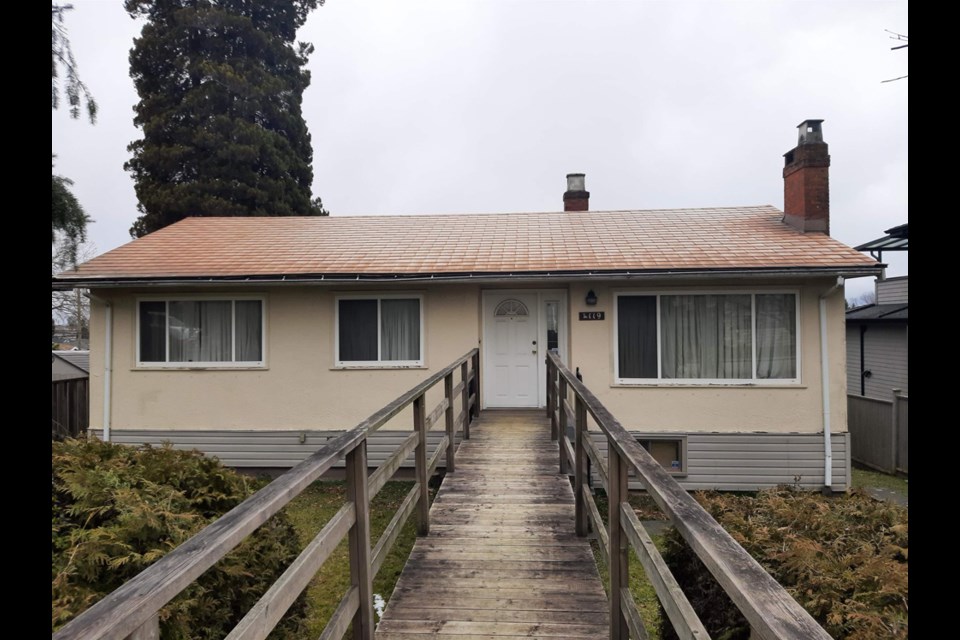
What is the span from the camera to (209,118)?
20562 millimetres

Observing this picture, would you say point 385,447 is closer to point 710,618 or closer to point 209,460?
point 209,460

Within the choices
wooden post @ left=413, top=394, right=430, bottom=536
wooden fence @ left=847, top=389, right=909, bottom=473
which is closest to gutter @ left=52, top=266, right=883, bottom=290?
wooden fence @ left=847, top=389, right=909, bottom=473

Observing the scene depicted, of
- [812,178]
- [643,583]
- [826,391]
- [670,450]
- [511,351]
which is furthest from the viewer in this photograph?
[511,351]

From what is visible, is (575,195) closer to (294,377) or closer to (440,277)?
(440,277)

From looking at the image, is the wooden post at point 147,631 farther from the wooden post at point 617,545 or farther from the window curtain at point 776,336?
the window curtain at point 776,336

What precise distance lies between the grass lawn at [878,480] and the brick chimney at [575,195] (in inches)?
331

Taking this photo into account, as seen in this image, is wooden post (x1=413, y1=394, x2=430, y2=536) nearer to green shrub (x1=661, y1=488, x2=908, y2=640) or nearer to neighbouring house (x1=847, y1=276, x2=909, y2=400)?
green shrub (x1=661, y1=488, x2=908, y2=640)

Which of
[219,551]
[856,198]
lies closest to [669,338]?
[856,198]

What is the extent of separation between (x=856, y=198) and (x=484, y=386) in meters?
8.21

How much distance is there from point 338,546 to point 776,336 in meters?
7.60

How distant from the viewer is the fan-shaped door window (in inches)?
399

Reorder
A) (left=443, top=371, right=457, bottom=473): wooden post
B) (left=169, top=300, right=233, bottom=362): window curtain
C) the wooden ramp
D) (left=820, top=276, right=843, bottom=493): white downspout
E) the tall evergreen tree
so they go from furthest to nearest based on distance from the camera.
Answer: the tall evergreen tree
(left=169, top=300, right=233, bottom=362): window curtain
(left=820, top=276, right=843, bottom=493): white downspout
(left=443, top=371, right=457, bottom=473): wooden post
the wooden ramp

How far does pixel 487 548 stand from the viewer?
4.11 meters

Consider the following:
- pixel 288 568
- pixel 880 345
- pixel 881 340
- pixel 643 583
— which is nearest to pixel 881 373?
pixel 880 345
